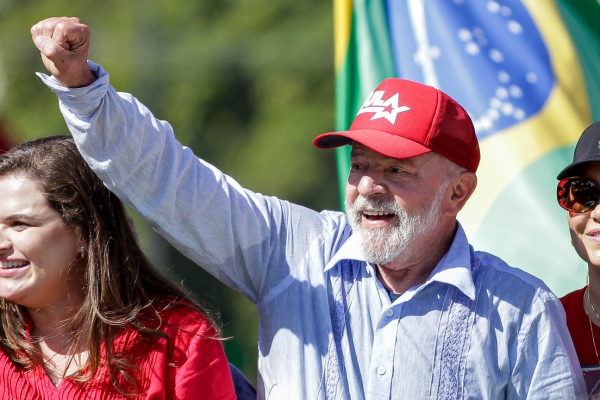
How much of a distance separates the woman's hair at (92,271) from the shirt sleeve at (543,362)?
0.86 metres

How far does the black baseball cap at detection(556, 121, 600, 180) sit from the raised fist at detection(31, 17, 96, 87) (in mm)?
1342

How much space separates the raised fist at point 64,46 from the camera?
174cm

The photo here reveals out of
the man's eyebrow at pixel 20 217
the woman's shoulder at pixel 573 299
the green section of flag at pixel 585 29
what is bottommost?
the woman's shoulder at pixel 573 299

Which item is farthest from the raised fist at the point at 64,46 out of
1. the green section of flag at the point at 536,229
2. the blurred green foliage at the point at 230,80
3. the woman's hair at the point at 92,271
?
the blurred green foliage at the point at 230,80

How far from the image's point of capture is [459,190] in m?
2.21

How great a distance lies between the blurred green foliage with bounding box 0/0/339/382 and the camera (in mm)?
10516

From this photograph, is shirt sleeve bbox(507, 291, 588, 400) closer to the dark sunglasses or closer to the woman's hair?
the dark sunglasses

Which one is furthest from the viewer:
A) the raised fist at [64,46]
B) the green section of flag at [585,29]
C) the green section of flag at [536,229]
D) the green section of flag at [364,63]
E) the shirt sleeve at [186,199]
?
the green section of flag at [364,63]

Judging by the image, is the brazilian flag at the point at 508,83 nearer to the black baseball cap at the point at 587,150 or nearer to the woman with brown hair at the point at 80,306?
the black baseball cap at the point at 587,150

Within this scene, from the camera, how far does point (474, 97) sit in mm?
3045

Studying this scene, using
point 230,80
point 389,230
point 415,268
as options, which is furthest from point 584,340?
point 230,80

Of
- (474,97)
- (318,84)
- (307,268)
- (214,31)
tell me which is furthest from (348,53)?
(214,31)

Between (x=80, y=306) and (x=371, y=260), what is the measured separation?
812 mm

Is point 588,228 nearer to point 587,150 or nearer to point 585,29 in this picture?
point 587,150
